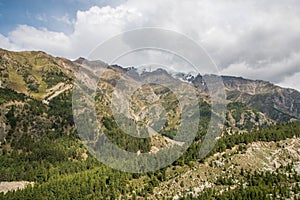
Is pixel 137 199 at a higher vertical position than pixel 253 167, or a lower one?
lower

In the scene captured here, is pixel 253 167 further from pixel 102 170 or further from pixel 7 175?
pixel 7 175

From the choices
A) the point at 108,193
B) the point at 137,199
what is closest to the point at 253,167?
the point at 137,199

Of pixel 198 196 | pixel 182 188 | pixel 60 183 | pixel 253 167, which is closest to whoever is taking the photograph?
pixel 198 196

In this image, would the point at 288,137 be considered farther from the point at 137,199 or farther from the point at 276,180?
the point at 137,199

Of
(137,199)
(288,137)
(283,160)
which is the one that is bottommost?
(137,199)

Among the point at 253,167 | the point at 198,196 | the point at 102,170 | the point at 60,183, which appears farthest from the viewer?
the point at 102,170

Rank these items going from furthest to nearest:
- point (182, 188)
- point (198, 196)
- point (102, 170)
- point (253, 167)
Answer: point (102, 170)
point (253, 167)
point (182, 188)
point (198, 196)

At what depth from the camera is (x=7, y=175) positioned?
6432 inches

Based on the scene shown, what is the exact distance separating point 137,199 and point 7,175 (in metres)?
89.8

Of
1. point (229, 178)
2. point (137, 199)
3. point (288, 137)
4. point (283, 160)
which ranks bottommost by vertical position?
point (137, 199)

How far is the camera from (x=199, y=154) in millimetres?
148750

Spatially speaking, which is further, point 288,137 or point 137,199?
point 288,137

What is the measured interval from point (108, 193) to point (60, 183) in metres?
30.3

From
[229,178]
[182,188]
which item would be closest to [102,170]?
[182,188]
